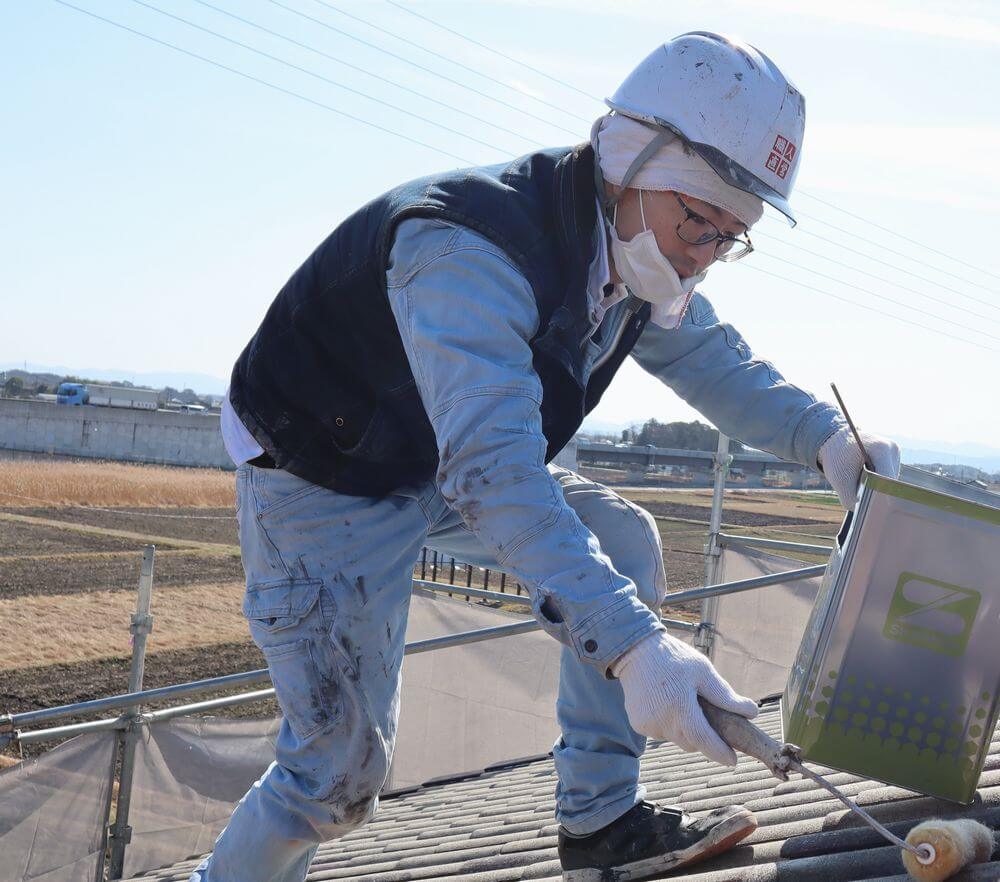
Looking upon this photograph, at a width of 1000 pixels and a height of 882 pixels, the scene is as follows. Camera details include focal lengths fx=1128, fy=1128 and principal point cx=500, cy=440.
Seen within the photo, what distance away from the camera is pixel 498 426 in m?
2.20

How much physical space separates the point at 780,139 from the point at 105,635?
14558 mm

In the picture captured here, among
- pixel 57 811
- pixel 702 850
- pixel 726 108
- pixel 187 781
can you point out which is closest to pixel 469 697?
pixel 187 781

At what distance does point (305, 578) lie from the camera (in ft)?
9.62

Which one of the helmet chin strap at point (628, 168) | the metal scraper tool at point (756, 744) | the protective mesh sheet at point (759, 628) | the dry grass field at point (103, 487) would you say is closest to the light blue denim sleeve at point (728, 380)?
the helmet chin strap at point (628, 168)

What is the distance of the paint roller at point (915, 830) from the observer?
2029mm

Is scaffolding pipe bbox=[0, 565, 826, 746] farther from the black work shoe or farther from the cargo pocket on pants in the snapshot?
the cargo pocket on pants

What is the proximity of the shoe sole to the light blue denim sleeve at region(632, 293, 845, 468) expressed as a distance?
44.3 inches

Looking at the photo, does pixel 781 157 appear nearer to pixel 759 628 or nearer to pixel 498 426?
pixel 498 426

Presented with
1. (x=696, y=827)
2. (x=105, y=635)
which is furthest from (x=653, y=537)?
(x=105, y=635)

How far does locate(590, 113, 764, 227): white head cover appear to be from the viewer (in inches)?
104

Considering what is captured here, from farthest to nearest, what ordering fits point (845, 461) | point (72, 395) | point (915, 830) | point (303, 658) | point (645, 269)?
point (72, 395), point (845, 461), point (303, 658), point (645, 269), point (915, 830)

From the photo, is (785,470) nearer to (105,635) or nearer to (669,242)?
(105,635)

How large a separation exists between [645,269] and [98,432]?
51638 mm

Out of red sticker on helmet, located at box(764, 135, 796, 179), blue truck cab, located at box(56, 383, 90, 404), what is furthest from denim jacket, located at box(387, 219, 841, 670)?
blue truck cab, located at box(56, 383, 90, 404)
